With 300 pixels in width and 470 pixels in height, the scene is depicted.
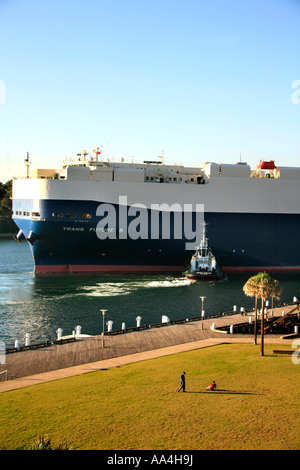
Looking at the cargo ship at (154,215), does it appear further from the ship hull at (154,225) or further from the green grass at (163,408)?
the green grass at (163,408)

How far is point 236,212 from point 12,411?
165 feet

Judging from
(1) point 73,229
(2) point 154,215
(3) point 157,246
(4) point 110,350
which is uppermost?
(2) point 154,215

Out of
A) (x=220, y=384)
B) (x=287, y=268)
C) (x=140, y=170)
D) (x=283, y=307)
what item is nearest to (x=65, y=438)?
(x=220, y=384)

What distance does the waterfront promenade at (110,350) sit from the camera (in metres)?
22.7

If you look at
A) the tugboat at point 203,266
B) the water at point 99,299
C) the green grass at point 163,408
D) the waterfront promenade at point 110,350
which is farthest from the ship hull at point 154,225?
the green grass at point 163,408

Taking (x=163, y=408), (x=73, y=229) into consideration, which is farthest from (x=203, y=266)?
(x=163, y=408)

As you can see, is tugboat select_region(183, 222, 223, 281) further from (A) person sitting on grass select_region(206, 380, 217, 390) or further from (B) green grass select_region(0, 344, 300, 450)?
(A) person sitting on grass select_region(206, 380, 217, 390)

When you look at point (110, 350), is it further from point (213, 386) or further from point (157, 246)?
point (157, 246)

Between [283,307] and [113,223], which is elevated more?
[113,223]

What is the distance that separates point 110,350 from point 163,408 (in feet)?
27.4

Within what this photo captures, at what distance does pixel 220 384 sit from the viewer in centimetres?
2105

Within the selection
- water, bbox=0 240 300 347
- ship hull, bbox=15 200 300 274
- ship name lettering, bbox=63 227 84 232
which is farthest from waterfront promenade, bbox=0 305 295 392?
ship name lettering, bbox=63 227 84 232

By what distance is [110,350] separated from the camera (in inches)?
1032
